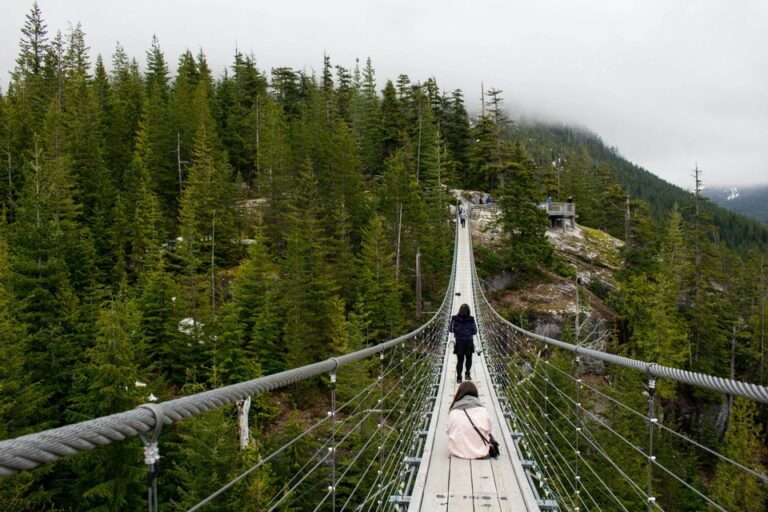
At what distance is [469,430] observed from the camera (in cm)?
443

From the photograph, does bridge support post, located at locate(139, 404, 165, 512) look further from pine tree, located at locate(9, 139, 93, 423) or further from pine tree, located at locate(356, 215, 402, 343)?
pine tree, located at locate(356, 215, 402, 343)

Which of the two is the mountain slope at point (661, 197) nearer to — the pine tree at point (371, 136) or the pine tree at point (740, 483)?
the pine tree at point (371, 136)

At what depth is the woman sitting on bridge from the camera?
436 centimetres

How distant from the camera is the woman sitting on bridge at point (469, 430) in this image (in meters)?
4.36

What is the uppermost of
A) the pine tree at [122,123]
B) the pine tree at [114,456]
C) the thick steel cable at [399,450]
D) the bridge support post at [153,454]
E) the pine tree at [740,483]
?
the pine tree at [122,123]

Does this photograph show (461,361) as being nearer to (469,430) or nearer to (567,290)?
(469,430)

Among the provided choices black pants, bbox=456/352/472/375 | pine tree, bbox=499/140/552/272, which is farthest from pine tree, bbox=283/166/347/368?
black pants, bbox=456/352/472/375

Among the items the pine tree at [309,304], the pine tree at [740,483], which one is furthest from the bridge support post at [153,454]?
the pine tree at [740,483]

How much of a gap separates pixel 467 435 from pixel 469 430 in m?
0.05

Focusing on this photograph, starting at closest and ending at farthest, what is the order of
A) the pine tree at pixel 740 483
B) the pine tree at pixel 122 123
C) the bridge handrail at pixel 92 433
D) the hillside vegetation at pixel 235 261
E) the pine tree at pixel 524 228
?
the bridge handrail at pixel 92 433
the hillside vegetation at pixel 235 261
the pine tree at pixel 740 483
the pine tree at pixel 524 228
the pine tree at pixel 122 123

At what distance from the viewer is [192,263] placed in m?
20.4

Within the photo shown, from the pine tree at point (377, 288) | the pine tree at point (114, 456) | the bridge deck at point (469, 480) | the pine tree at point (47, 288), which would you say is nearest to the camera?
the bridge deck at point (469, 480)

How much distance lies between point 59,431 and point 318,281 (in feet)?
64.3

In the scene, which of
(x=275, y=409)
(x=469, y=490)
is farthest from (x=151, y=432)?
(x=275, y=409)
